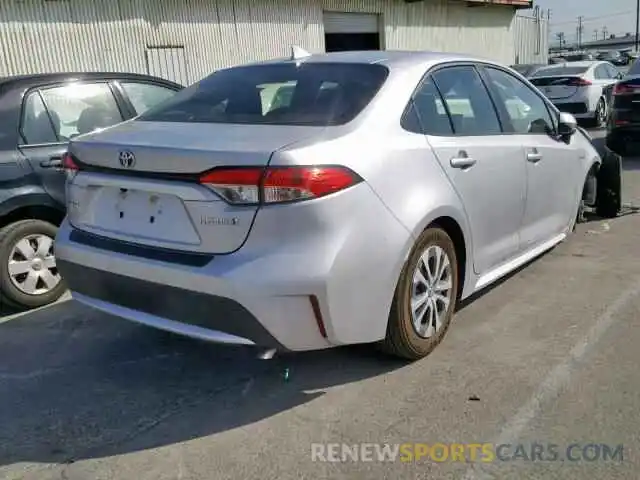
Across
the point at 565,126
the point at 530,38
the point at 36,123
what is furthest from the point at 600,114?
the point at 530,38

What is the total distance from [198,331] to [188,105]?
1.37 meters

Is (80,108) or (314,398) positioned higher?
(80,108)

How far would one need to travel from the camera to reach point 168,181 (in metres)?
2.79

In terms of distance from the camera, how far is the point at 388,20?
18.1 m

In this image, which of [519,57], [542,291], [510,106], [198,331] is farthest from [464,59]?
[519,57]

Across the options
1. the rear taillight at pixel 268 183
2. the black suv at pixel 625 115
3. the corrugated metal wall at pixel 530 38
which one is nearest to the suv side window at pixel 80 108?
the rear taillight at pixel 268 183

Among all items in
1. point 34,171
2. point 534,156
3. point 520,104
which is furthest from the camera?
point 520,104

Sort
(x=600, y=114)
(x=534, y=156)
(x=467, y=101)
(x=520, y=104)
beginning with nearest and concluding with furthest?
(x=467, y=101) < (x=534, y=156) < (x=520, y=104) < (x=600, y=114)

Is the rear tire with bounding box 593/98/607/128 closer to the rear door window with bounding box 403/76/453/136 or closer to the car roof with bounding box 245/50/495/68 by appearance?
the car roof with bounding box 245/50/495/68

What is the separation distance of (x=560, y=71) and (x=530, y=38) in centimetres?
Answer: 1498

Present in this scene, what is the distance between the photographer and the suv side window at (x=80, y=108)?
14.8 ft

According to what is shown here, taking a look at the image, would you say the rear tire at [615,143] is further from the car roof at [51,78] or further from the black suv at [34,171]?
the black suv at [34,171]

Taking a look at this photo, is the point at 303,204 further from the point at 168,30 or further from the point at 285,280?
the point at 168,30

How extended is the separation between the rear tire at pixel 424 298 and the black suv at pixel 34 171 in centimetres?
235
